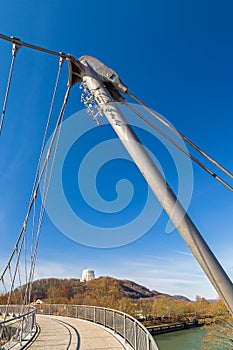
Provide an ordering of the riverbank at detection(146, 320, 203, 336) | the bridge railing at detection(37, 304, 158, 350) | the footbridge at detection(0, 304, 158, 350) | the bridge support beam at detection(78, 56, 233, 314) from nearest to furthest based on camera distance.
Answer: the bridge support beam at detection(78, 56, 233, 314)
the bridge railing at detection(37, 304, 158, 350)
the footbridge at detection(0, 304, 158, 350)
the riverbank at detection(146, 320, 203, 336)

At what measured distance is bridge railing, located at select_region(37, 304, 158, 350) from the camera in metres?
5.51

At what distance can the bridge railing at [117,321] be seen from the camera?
5.51 meters

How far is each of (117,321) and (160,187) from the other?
306 inches

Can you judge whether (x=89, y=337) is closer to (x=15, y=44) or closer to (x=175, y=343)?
(x=15, y=44)

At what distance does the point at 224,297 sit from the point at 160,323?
53.1m

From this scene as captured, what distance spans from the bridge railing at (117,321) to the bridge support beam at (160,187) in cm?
221

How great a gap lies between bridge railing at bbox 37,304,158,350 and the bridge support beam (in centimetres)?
221

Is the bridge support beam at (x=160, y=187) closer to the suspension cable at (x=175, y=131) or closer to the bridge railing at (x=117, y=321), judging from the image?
the suspension cable at (x=175, y=131)

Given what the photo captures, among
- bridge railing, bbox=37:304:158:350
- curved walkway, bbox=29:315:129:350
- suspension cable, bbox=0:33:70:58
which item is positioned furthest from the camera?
curved walkway, bbox=29:315:129:350

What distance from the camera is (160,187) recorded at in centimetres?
305

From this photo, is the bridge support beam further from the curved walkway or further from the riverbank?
the riverbank

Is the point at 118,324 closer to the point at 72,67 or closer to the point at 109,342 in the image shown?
the point at 109,342

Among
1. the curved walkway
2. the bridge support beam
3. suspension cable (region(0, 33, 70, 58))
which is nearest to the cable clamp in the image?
suspension cable (region(0, 33, 70, 58))

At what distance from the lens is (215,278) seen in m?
2.57
